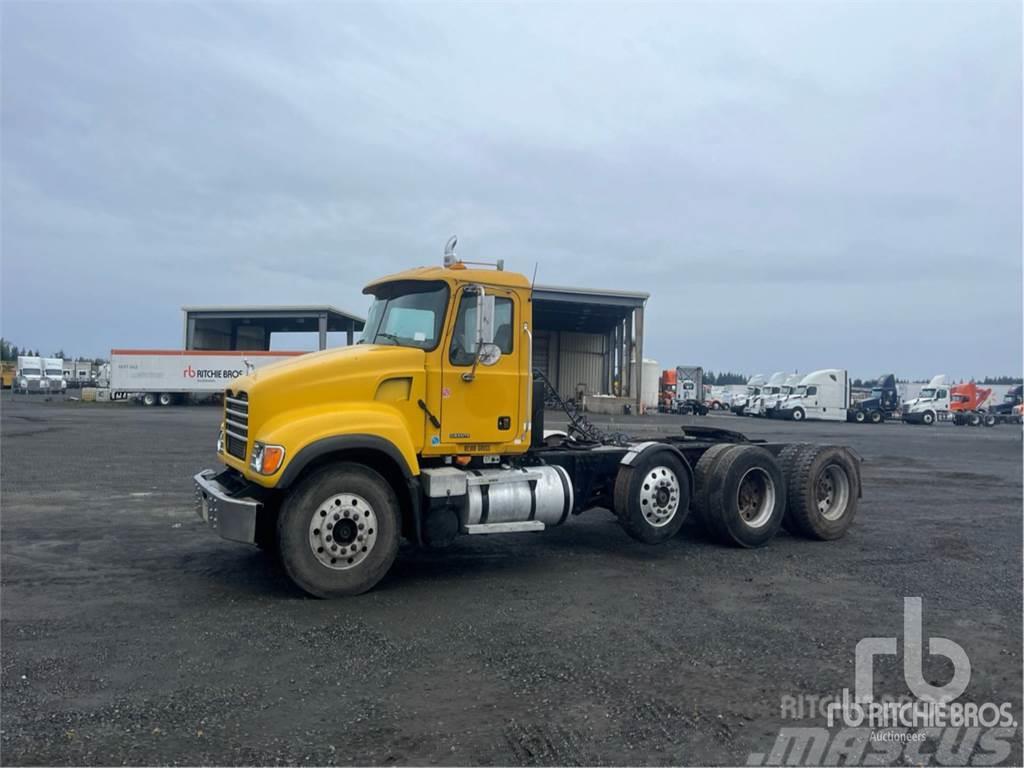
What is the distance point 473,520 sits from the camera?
7.17m

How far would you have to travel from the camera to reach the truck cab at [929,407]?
5184 cm

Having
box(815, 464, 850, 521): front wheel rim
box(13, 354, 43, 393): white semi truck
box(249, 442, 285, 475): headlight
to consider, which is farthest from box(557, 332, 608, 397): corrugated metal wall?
box(249, 442, 285, 475): headlight

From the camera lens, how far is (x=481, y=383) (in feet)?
24.2

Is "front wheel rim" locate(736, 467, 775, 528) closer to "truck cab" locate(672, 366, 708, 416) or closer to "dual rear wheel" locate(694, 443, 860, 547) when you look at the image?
"dual rear wheel" locate(694, 443, 860, 547)

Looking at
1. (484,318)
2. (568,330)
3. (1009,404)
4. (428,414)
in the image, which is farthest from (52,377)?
(1009,404)

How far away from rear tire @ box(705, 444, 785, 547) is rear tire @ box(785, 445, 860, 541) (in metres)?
0.35

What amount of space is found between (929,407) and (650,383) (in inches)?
770

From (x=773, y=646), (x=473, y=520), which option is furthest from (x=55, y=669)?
(x=773, y=646)

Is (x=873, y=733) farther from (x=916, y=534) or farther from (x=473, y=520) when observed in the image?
(x=916, y=534)

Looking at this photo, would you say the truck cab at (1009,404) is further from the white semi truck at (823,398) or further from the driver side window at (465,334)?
the driver side window at (465,334)

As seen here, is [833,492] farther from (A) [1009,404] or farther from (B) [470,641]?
(A) [1009,404]

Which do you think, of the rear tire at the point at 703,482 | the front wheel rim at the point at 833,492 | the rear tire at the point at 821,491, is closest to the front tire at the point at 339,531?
the rear tire at the point at 703,482

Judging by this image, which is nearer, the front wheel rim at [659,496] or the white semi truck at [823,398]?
the front wheel rim at [659,496]

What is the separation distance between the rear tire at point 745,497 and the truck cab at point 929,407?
1943 inches
